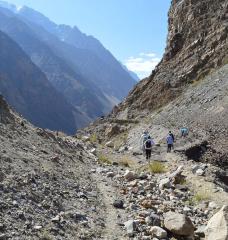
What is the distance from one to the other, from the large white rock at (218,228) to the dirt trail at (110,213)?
6.98 feet

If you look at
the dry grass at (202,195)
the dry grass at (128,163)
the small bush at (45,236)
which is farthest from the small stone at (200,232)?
the dry grass at (128,163)

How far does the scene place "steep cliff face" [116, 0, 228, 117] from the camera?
64938 mm

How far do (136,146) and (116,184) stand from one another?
2300 cm

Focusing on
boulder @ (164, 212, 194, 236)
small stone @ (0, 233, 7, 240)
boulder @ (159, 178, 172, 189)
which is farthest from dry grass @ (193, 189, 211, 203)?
small stone @ (0, 233, 7, 240)

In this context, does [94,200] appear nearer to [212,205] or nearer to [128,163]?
[212,205]

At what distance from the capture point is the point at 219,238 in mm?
12039

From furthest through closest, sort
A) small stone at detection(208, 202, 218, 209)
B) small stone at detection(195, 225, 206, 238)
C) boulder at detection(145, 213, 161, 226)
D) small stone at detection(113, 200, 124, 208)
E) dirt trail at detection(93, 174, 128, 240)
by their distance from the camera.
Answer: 1. small stone at detection(208, 202, 218, 209)
2. small stone at detection(113, 200, 124, 208)
3. boulder at detection(145, 213, 161, 226)
4. small stone at detection(195, 225, 206, 238)
5. dirt trail at detection(93, 174, 128, 240)

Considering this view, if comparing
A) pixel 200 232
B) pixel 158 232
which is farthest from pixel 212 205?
pixel 158 232

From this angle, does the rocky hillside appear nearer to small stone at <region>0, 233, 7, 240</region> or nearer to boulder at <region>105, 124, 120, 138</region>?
small stone at <region>0, 233, 7, 240</region>

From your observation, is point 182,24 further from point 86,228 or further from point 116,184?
point 86,228

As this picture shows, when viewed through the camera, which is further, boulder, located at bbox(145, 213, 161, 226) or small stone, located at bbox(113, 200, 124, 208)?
A: small stone, located at bbox(113, 200, 124, 208)

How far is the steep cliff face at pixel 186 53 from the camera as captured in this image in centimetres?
6494

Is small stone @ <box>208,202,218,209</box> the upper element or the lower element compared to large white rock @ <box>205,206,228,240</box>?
upper

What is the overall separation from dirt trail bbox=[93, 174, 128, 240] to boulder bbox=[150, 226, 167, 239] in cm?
75
